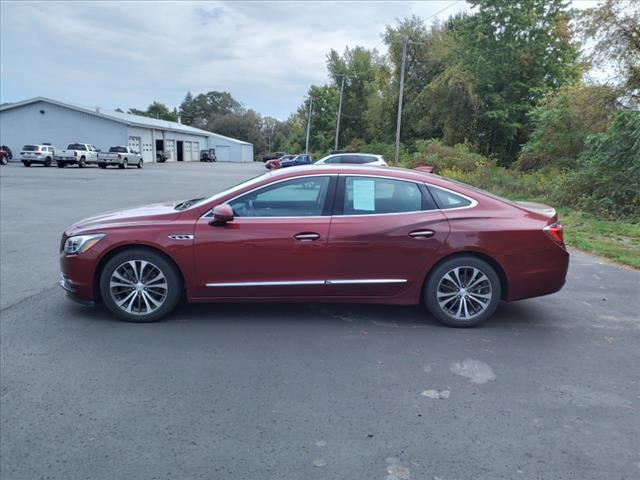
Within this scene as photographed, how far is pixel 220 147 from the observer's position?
80250 millimetres

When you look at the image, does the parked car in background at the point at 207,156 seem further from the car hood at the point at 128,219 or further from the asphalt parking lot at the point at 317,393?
the car hood at the point at 128,219

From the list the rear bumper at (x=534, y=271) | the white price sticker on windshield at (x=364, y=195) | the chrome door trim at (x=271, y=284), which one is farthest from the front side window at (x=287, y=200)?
the rear bumper at (x=534, y=271)

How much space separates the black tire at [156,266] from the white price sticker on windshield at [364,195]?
75.4 inches

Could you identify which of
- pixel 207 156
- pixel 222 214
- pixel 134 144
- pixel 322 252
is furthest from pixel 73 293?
pixel 207 156

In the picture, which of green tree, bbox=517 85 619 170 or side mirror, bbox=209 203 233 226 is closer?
side mirror, bbox=209 203 233 226

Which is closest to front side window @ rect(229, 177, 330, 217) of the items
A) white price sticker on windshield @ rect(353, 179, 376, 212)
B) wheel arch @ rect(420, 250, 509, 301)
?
white price sticker on windshield @ rect(353, 179, 376, 212)

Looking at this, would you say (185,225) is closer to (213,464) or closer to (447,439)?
(213,464)

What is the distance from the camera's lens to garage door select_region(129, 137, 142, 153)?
48.8 m

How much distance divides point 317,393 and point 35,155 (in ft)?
131

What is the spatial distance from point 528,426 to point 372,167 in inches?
119

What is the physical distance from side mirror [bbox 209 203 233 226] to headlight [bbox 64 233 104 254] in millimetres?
1118

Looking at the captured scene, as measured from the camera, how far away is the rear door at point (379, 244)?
4.77m

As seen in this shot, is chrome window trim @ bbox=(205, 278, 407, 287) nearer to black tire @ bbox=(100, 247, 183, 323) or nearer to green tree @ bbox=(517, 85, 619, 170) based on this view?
black tire @ bbox=(100, 247, 183, 323)

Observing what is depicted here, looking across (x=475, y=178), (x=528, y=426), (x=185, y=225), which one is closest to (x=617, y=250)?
(x=528, y=426)
